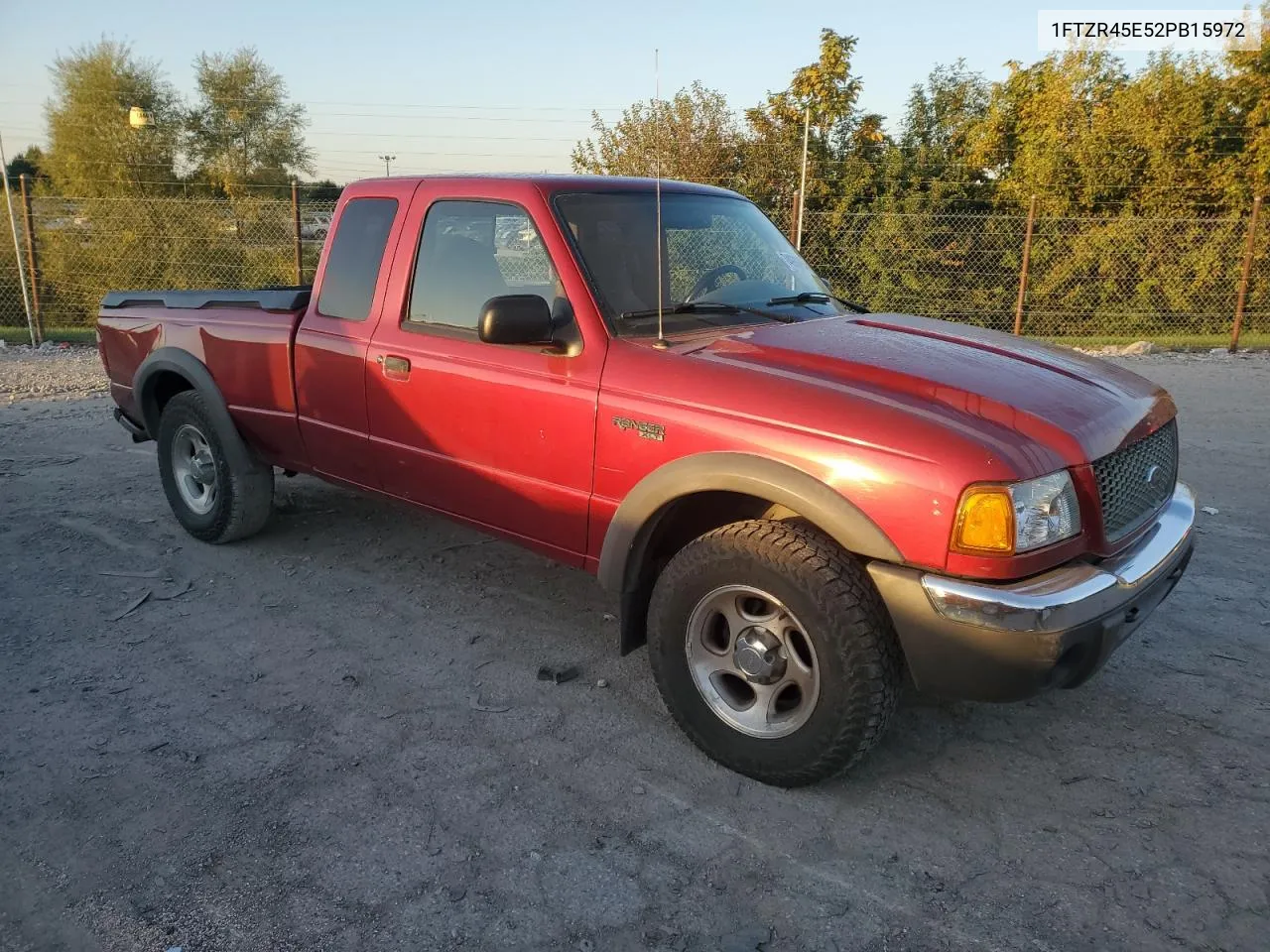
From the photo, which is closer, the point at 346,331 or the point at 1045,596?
the point at 1045,596

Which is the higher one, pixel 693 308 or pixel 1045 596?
pixel 693 308

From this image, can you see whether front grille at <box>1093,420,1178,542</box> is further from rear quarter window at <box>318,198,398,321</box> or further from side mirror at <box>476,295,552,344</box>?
rear quarter window at <box>318,198,398,321</box>

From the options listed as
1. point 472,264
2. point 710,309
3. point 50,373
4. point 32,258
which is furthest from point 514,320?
point 32,258

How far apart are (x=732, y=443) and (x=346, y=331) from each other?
2173 millimetres

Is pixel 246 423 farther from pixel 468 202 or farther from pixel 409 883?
pixel 409 883

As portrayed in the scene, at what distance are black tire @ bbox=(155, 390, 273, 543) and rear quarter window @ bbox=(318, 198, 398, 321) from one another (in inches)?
45.0

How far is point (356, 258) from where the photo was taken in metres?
4.34

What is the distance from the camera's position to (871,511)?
2709 millimetres

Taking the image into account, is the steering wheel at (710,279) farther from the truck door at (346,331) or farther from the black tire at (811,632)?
the truck door at (346,331)

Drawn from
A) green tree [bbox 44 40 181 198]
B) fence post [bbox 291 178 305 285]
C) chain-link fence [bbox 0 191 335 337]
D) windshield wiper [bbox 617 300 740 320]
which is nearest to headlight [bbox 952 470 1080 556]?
windshield wiper [bbox 617 300 740 320]

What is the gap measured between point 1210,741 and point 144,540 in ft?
17.3

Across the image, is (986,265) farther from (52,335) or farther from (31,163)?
(31,163)

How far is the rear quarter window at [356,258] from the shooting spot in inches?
167

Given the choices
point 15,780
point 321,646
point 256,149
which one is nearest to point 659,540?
point 321,646
